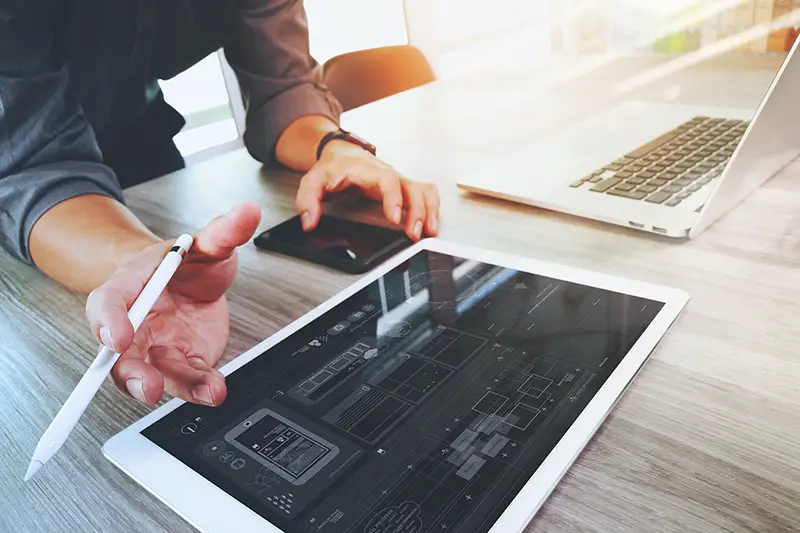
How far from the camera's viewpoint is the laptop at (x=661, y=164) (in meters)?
0.65

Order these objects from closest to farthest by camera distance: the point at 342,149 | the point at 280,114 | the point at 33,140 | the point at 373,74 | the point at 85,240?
the point at 85,240 < the point at 33,140 < the point at 342,149 < the point at 280,114 < the point at 373,74

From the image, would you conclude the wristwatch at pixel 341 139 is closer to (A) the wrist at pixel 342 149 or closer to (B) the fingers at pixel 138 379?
(A) the wrist at pixel 342 149

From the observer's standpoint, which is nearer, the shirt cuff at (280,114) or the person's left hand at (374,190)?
the person's left hand at (374,190)

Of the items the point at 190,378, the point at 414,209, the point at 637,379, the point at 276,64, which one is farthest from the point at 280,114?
the point at 637,379

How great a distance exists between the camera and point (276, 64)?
1.13 m

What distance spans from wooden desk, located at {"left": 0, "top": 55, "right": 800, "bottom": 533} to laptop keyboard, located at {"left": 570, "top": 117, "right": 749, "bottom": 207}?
0.05m

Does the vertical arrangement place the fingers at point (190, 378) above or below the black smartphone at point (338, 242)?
above

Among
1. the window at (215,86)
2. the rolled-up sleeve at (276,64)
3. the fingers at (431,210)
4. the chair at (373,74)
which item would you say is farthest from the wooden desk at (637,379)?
the window at (215,86)

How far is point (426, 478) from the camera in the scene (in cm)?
38

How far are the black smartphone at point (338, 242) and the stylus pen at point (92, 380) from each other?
18 cm

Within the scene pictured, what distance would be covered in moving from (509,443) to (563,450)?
3 centimetres

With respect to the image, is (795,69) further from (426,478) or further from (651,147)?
(426,478)

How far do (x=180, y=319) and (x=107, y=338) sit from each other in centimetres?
14

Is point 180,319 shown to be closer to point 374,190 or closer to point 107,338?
point 107,338
